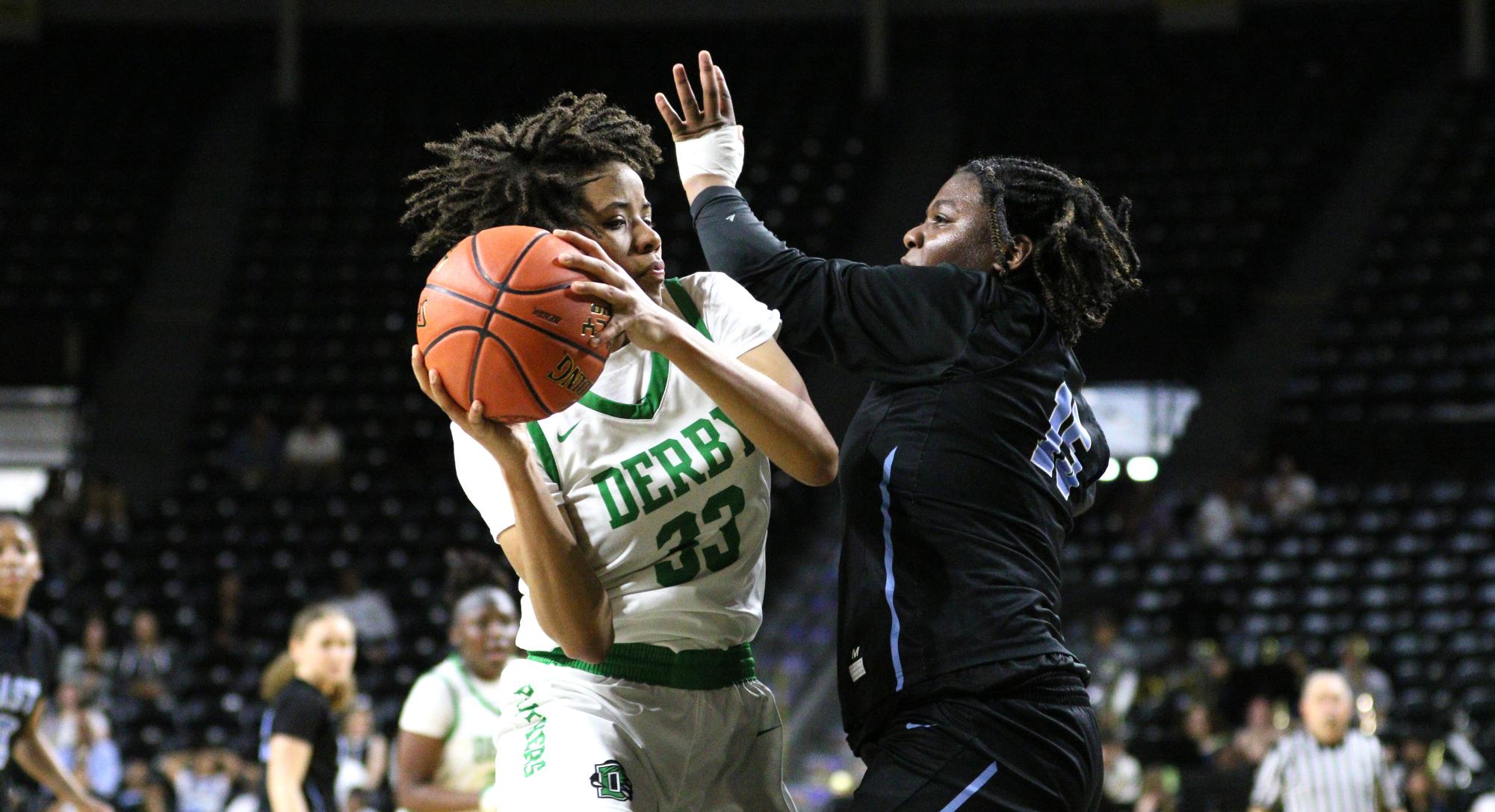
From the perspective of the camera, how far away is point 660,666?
2.95 m

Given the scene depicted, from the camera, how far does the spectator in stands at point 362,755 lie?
→ 888cm

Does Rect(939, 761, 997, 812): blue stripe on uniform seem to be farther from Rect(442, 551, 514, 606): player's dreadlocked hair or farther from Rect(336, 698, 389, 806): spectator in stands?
Rect(336, 698, 389, 806): spectator in stands

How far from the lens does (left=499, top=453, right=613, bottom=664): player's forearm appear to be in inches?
106

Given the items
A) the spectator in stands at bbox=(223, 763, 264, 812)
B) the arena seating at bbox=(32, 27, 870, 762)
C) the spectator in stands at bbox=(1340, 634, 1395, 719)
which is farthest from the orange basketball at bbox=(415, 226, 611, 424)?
the spectator in stands at bbox=(1340, 634, 1395, 719)

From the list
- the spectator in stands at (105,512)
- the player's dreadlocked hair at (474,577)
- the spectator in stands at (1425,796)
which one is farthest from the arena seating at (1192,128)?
the player's dreadlocked hair at (474,577)

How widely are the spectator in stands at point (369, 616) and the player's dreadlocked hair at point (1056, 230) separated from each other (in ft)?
27.6

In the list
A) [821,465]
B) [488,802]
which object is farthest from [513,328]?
[488,802]

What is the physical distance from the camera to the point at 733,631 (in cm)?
304

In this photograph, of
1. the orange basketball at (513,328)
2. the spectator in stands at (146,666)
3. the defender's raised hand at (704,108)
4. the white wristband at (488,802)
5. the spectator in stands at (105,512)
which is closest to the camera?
the orange basketball at (513,328)

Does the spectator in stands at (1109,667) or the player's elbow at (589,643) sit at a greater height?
the player's elbow at (589,643)

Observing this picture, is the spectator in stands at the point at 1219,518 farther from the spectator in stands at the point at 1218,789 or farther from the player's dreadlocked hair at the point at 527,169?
the player's dreadlocked hair at the point at 527,169

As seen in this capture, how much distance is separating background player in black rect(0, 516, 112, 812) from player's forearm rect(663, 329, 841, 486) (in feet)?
12.2

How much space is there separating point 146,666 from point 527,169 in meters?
8.92

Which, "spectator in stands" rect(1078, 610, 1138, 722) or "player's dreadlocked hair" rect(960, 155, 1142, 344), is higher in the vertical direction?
"player's dreadlocked hair" rect(960, 155, 1142, 344)
